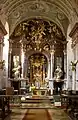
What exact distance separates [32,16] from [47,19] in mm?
1625

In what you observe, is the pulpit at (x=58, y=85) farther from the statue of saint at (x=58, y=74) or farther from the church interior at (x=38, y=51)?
the statue of saint at (x=58, y=74)

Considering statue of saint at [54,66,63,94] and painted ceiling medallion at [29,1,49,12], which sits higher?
painted ceiling medallion at [29,1,49,12]

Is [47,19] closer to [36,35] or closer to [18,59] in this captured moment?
[36,35]

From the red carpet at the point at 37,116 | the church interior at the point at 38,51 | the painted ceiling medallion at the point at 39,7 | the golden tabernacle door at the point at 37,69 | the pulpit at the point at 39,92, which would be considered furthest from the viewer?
the golden tabernacle door at the point at 37,69

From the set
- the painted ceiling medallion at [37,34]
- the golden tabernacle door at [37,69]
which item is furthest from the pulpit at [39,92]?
the painted ceiling medallion at [37,34]

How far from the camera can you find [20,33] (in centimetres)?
3359

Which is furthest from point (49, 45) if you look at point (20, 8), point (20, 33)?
point (20, 8)

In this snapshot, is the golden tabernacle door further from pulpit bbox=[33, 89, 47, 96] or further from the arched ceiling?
the arched ceiling

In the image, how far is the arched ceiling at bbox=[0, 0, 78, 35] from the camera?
25219 millimetres

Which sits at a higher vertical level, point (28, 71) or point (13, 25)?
point (13, 25)

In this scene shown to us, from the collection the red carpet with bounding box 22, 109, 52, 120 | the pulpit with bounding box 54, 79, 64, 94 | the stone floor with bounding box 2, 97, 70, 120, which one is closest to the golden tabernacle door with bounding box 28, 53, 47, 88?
the pulpit with bounding box 54, 79, 64, 94

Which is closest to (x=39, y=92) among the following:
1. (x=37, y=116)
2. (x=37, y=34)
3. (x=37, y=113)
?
(x=37, y=34)

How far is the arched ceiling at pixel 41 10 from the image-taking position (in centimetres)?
2522

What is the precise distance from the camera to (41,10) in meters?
30.7
